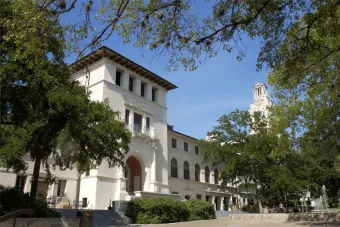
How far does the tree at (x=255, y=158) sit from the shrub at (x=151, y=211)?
41.4 ft

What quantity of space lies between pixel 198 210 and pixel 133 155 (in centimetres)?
812

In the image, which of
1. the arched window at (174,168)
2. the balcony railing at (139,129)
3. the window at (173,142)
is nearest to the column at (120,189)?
the balcony railing at (139,129)

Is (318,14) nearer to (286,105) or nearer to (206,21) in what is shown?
(206,21)

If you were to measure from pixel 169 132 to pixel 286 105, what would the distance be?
21737mm

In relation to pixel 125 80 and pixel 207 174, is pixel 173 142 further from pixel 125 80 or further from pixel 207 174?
pixel 125 80

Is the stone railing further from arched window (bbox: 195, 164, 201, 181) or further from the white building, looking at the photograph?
arched window (bbox: 195, 164, 201, 181)

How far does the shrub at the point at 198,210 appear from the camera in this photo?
2606 centimetres

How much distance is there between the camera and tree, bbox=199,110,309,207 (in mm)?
31234

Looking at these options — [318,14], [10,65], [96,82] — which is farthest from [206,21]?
[96,82]

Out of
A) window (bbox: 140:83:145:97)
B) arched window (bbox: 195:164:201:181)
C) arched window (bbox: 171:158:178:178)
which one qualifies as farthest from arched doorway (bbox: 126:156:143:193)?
arched window (bbox: 195:164:201:181)

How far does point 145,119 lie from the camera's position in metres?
32.2

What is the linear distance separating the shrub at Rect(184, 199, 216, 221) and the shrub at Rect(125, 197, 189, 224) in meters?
2.75

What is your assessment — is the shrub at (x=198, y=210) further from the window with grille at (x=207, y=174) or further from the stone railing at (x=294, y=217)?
the window with grille at (x=207, y=174)

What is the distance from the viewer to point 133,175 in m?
31.5
